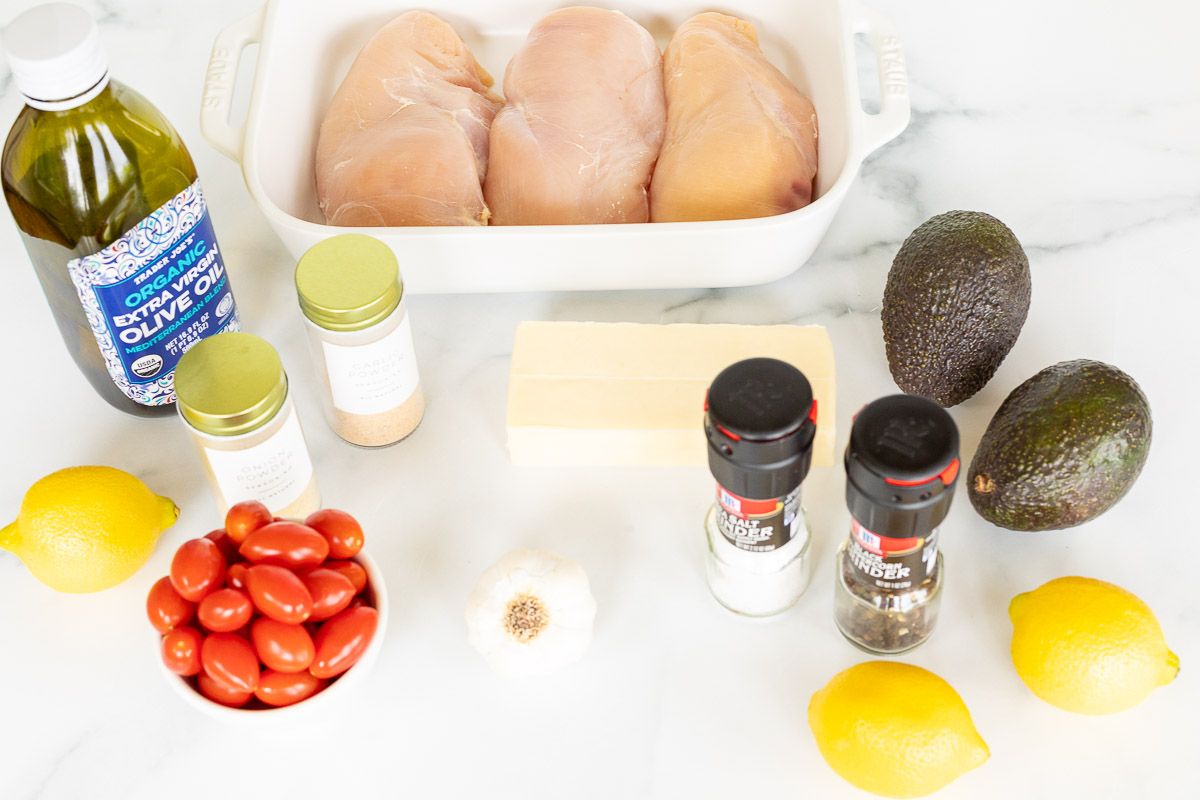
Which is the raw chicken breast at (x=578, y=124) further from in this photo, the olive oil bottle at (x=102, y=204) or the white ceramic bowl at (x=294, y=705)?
the white ceramic bowl at (x=294, y=705)

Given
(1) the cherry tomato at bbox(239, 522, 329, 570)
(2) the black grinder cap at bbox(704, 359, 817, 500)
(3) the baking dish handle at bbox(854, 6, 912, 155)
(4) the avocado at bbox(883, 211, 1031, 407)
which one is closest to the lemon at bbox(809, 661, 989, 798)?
(2) the black grinder cap at bbox(704, 359, 817, 500)

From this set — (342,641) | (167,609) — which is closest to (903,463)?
(342,641)

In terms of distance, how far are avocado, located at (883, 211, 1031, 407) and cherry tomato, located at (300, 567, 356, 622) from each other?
0.52 meters

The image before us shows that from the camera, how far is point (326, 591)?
36.3 inches

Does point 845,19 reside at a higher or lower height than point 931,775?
higher

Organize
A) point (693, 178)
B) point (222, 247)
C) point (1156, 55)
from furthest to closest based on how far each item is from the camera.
→ point (1156, 55) < point (222, 247) < point (693, 178)

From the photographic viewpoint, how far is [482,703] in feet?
3.28

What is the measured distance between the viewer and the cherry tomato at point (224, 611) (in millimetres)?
892

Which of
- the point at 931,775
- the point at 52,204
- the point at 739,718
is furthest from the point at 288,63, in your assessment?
the point at 931,775

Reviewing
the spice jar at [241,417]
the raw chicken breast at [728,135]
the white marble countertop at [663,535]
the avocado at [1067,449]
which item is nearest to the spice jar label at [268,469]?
the spice jar at [241,417]

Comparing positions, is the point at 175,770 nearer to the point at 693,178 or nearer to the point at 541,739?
the point at 541,739

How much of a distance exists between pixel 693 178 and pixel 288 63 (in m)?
0.45

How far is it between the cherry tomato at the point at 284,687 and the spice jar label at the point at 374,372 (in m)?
0.26

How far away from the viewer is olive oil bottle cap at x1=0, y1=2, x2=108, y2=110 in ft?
2.91
